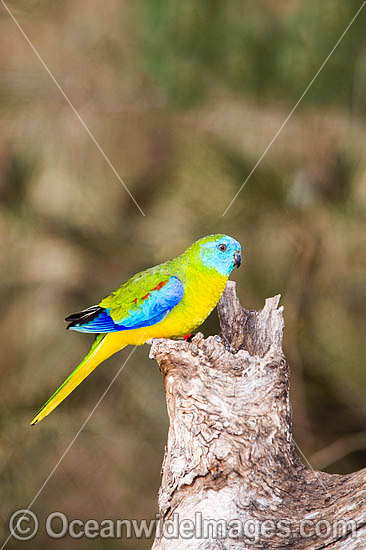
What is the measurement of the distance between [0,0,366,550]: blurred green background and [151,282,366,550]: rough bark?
1.07 m

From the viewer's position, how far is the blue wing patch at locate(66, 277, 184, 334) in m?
1.61

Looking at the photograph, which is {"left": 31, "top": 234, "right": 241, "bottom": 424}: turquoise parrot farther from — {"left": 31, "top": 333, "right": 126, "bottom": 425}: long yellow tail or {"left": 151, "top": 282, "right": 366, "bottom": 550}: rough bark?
{"left": 151, "top": 282, "right": 366, "bottom": 550}: rough bark

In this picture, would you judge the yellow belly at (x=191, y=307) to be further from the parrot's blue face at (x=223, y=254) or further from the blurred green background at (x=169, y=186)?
the blurred green background at (x=169, y=186)

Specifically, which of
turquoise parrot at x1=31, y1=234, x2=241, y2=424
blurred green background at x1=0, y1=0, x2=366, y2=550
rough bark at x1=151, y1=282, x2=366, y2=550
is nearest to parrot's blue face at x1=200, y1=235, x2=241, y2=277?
turquoise parrot at x1=31, y1=234, x2=241, y2=424

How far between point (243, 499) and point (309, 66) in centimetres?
167

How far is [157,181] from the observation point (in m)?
2.55

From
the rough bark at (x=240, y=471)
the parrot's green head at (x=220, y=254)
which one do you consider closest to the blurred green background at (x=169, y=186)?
the parrot's green head at (x=220, y=254)

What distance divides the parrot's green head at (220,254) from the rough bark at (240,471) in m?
0.26

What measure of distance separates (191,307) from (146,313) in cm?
12

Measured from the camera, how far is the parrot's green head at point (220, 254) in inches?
65.0

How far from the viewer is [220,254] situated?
1.66 meters

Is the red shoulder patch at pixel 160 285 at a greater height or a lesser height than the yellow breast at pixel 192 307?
greater

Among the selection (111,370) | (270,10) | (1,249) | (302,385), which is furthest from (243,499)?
(270,10)

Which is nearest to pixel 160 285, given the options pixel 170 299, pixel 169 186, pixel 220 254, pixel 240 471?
pixel 170 299
